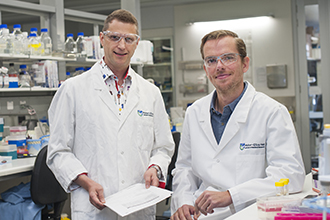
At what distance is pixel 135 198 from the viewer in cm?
166

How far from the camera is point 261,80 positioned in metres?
5.74

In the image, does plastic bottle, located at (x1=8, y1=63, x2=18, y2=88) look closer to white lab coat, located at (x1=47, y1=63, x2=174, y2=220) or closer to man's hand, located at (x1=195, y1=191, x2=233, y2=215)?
white lab coat, located at (x1=47, y1=63, x2=174, y2=220)

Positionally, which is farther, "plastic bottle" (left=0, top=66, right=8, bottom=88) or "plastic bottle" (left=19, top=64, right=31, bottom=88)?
"plastic bottle" (left=19, top=64, right=31, bottom=88)

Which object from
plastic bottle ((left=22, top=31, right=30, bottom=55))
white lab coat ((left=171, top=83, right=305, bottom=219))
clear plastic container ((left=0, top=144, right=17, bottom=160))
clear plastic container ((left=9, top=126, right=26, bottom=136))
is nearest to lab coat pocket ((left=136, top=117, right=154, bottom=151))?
white lab coat ((left=171, top=83, right=305, bottom=219))

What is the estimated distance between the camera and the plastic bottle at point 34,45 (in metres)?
3.21

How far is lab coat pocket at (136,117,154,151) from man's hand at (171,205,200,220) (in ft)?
1.34

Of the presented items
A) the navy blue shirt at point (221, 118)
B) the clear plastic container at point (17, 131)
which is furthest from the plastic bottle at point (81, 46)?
the navy blue shirt at point (221, 118)

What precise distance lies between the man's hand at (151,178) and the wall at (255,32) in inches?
167

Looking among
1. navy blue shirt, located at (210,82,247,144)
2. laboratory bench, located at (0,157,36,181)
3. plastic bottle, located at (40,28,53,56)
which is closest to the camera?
navy blue shirt, located at (210,82,247,144)

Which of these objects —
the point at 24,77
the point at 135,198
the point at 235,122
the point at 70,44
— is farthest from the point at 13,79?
the point at 235,122

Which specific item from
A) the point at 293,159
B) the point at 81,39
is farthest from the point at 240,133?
the point at 81,39

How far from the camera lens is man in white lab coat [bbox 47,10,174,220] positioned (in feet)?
5.74

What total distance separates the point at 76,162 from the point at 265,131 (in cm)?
88

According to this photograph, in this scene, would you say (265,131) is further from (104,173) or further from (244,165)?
(104,173)
